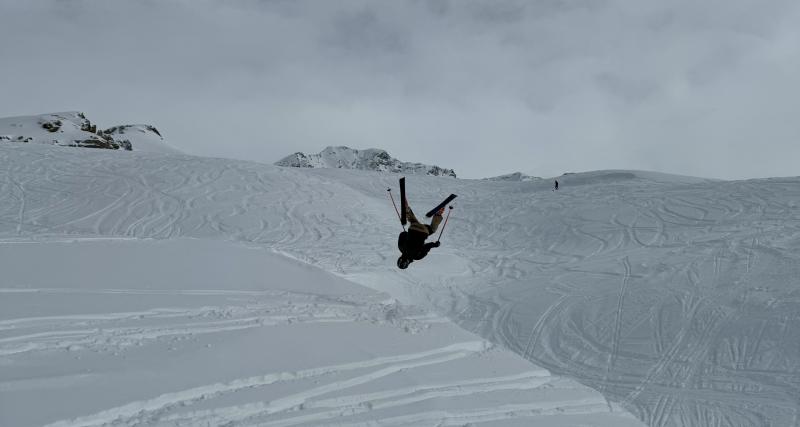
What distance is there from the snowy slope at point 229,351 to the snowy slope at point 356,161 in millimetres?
145053

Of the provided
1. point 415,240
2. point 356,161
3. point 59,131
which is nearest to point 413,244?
point 415,240

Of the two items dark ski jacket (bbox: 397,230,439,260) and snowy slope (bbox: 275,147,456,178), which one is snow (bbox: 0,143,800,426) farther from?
snowy slope (bbox: 275,147,456,178)

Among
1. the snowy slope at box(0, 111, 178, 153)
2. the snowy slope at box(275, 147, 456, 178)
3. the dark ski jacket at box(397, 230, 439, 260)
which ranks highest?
the snowy slope at box(275, 147, 456, 178)

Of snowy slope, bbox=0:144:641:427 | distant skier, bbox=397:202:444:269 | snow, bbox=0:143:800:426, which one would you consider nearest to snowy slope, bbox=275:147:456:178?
snow, bbox=0:143:800:426

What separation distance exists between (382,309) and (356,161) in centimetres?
17092

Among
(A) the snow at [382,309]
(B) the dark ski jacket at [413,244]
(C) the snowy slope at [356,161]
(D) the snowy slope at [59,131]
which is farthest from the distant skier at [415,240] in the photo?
(C) the snowy slope at [356,161]

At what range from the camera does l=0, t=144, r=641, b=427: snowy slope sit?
4699mm

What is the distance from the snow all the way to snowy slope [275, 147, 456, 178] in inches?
5120

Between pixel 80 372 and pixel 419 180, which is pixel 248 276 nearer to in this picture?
pixel 80 372

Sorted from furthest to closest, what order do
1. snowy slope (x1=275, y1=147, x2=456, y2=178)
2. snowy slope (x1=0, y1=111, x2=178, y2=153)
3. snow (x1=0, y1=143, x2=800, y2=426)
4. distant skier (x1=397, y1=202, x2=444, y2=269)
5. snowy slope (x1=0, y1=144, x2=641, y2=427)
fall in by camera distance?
snowy slope (x1=275, y1=147, x2=456, y2=178)
snowy slope (x1=0, y1=111, x2=178, y2=153)
distant skier (x1=397, y1=202, x2=444, y2=269)
snow (x1=0, y1=143, x2=800, y2=426)
snowy slope (x1=0, y1=144, x2=641, y2=427)

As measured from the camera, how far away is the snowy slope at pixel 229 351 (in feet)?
15.4

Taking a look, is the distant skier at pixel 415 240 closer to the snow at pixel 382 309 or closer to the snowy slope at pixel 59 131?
the snow at pixel 382 309

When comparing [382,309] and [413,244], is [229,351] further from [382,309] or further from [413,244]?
[413,244]

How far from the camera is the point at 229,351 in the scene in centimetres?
601
